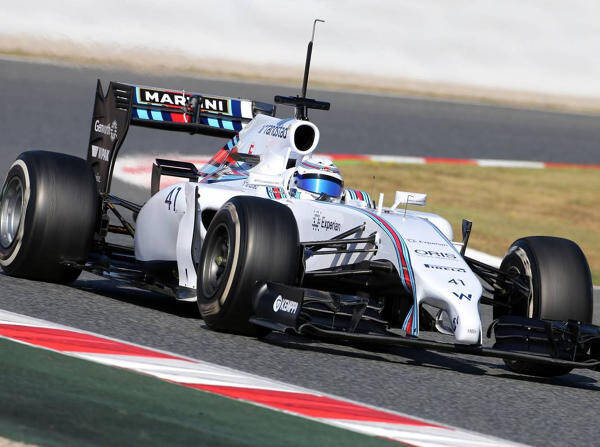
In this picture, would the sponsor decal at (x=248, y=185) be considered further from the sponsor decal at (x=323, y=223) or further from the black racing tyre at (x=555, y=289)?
the black racing tyre at (x=555, y=289)

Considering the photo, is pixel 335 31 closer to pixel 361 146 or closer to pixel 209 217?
pixel 361 146

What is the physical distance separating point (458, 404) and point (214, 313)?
1666mm

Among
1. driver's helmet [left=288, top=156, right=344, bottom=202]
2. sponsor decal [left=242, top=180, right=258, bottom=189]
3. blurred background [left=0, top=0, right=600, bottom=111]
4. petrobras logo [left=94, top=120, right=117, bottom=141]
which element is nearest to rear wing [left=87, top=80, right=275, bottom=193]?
petrobras logo [left=94, top=120, right=117, bottom=141]

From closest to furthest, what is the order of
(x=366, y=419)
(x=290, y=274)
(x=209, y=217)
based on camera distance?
(x=366, y=419), (x=290, y=274), (x=209, y=217)

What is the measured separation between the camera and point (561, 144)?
2672 cm

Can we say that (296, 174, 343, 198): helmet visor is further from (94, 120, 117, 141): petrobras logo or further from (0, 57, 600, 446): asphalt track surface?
(94, 120, 117, 141): petrobras logo

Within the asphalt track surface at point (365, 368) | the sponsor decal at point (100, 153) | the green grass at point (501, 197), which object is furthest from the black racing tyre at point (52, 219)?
the green grass at point (501, 197)

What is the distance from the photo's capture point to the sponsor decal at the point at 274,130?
8.01 metres

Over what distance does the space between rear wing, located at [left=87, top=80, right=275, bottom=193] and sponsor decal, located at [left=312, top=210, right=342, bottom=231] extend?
2181 mm

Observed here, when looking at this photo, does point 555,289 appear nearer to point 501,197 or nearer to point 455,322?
point 455,322

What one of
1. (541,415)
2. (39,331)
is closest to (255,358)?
(39,331)

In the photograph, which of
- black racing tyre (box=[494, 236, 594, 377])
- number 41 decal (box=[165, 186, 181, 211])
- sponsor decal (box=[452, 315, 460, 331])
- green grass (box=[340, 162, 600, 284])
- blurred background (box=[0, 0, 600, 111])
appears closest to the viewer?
sponsor decal (box=[452, 315, 460, 331])

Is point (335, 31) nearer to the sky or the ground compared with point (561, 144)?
nearer to the sky

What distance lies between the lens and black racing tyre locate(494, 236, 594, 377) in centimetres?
688
